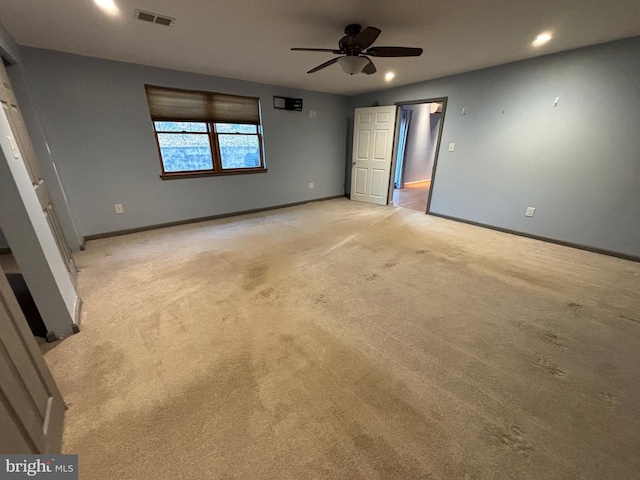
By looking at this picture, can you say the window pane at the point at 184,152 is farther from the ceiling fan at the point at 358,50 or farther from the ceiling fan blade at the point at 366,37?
the ceiling fan blade at the point at 366,37

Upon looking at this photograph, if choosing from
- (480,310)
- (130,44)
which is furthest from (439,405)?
(130,44)

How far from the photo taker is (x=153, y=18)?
214cm

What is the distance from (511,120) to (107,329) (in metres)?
5.15

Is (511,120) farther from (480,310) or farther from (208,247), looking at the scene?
(208,247)

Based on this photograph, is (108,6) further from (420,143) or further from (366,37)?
(420,143)

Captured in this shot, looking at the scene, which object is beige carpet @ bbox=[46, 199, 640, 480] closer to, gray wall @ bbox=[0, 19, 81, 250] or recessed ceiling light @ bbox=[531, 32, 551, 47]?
gray wall @ bbox=[0, 19, 81, 250]

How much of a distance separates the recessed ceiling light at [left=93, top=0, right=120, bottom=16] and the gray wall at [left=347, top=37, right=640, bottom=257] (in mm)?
4231

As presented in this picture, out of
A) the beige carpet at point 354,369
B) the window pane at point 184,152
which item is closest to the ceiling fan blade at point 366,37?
the beige carpet at point 354,369

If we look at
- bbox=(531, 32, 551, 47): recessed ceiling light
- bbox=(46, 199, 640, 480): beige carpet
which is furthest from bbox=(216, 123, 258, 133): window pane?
bbox=(531, 32, 551, 47): recessed ceiling light

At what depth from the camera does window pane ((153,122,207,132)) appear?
3.65 m

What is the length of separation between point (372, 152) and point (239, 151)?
108 inches

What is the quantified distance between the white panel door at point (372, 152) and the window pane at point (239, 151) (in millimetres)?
2269

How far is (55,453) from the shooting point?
40.8 inches

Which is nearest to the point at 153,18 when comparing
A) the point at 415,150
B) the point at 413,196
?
the point at 413,196
